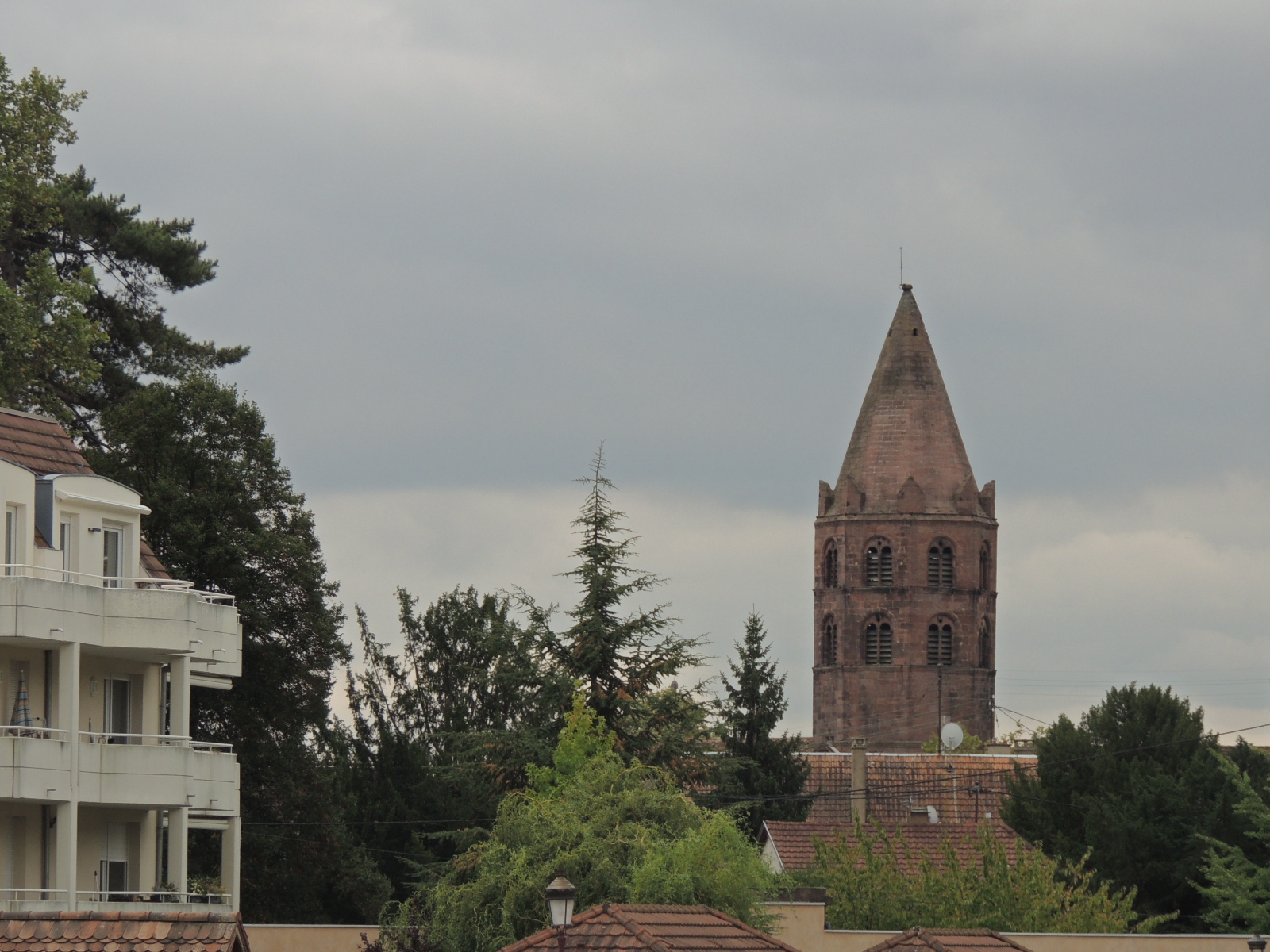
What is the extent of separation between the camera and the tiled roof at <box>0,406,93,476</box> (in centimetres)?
4284

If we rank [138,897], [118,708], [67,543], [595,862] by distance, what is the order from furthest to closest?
[118,708]
[67,543]
[138,897]
[595,862]

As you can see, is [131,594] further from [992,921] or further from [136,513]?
Answer: [992,921]

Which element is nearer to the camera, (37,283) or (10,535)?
(10,535)

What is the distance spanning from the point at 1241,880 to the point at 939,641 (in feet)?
314

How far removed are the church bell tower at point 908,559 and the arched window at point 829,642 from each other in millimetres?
387

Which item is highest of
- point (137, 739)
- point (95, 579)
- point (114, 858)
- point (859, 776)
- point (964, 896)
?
point (95, 579)

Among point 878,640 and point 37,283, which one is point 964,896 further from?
point 878,640

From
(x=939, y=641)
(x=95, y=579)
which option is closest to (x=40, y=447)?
(x=95, y=579)

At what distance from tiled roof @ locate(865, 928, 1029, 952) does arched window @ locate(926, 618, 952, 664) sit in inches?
4799

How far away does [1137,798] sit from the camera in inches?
2477

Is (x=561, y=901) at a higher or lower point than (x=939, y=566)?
lower

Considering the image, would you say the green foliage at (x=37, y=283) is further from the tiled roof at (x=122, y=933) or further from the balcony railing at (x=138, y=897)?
the tiled roof at (x=122, y=933)

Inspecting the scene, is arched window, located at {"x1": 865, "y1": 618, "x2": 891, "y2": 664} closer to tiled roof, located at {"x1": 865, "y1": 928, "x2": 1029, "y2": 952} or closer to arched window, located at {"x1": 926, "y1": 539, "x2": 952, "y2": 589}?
arched window, located at {"x1": 926, "y1": 539, "x2": 952, "y2": 589}

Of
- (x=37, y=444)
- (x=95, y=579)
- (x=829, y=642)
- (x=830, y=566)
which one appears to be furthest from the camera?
(x=830, y=566)
